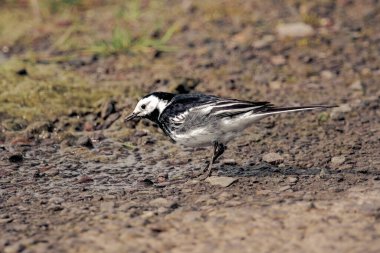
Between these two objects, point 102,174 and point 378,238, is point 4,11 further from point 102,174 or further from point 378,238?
point 378,238

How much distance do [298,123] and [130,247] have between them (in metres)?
3.49

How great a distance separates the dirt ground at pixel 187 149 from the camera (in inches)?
195

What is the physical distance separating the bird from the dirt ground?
1.10ft

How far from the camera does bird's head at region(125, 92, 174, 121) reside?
6766 millimetres

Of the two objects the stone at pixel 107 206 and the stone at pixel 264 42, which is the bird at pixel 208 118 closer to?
the stone at pixel 107 206

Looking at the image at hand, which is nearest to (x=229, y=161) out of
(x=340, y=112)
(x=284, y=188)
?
(x=284, y=188)

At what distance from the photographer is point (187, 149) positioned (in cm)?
728

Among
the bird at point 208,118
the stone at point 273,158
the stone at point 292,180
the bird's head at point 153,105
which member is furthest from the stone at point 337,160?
the bird's head at point 153,105

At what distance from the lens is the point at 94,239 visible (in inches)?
191

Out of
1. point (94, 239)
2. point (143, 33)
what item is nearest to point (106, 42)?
point (143, 33)

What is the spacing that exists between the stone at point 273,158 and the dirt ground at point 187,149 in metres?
0.02

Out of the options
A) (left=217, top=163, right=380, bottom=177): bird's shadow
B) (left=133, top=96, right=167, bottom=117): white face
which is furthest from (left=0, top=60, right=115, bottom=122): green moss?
(left=217, top=163, right=380, bottom=177): bird's shadow

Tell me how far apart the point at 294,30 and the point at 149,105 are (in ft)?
12.4

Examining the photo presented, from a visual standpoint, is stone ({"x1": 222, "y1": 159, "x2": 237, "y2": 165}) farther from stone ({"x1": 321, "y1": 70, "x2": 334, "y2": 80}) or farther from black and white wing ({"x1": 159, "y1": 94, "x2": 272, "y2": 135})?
stone ({"x1": 321, "y1": 70, "x2": 334, "y2": 80})
